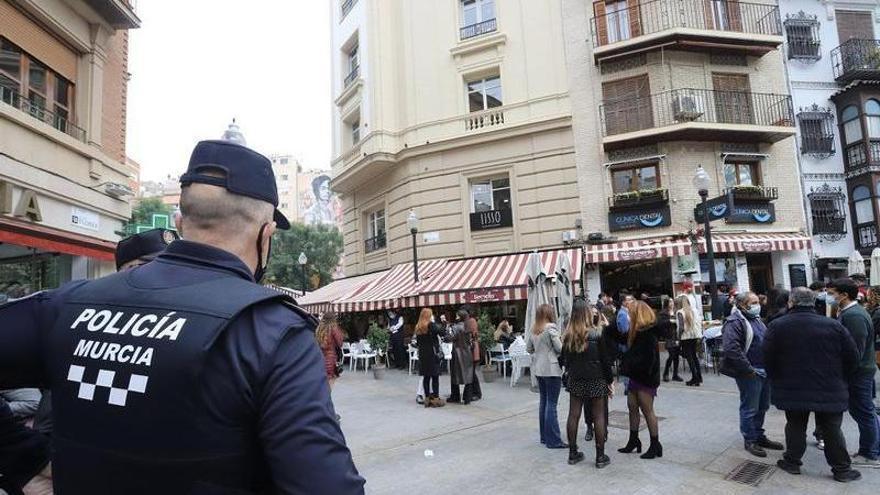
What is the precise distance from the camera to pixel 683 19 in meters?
17.2

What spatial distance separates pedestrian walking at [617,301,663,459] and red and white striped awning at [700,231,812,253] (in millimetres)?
11160

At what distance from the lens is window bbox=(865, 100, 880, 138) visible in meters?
18.3

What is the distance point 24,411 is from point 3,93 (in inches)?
367

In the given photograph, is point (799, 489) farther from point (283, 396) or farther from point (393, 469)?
point (283, 396)

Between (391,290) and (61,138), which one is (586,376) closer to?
(61,138)

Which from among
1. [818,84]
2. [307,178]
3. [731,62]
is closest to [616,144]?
[731,62]

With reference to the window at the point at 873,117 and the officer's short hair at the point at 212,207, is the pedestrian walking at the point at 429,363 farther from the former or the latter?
the window at the point at 873,117

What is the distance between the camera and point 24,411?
2715mm

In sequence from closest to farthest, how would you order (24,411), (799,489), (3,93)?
(24,411) < (799,489) < (3,93)

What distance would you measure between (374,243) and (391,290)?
5.02 meters

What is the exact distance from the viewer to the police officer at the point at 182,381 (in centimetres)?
115

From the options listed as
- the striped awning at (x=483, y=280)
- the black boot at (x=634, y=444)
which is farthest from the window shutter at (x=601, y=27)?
the black boot at (x=634, y=444)

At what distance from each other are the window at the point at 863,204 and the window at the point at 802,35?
5060 mm

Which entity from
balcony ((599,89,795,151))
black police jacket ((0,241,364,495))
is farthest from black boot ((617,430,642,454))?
balcony ((599,89,795,151))
